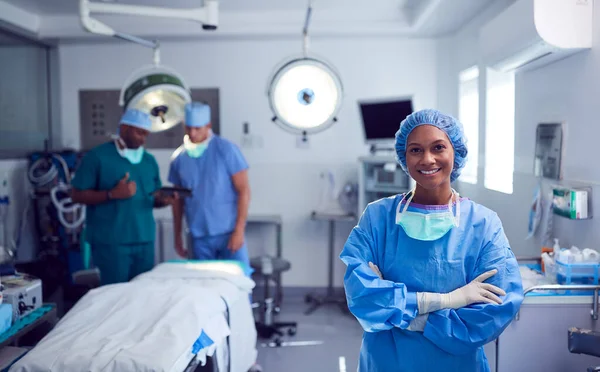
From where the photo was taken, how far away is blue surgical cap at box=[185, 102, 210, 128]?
3072 millimetres

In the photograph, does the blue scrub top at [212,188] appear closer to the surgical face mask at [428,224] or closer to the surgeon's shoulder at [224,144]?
the surgeon's shoulder at [224,144]

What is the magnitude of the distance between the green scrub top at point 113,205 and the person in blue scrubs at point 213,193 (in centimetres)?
26

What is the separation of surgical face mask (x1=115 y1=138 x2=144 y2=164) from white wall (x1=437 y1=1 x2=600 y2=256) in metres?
2.10

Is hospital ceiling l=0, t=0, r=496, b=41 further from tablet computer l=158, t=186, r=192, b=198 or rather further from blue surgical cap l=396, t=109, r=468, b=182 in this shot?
blue surgical cap l=396, t=109, r=468, b=182

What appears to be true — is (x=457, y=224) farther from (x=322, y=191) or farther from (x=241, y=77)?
(x=241, y=77)

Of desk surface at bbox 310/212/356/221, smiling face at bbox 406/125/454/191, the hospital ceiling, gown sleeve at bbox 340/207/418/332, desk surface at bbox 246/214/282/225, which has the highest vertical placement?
the hospital ceiling

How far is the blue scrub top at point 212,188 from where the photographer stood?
318 centimetres

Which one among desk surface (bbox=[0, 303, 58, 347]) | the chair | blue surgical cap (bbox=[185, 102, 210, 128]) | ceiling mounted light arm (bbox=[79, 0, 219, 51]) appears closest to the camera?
desk surface (bbox=[0, 303, 58, 347])

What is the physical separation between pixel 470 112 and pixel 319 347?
2113 mm

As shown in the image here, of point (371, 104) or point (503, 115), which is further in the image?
point (371, 104)

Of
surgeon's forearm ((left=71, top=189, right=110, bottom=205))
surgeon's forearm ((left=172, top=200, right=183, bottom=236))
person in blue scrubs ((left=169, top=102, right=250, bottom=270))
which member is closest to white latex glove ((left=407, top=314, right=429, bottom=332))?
person in blue scrubs ((left=169, top=102, right=250, bottom=270))

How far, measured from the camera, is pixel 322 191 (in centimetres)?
463

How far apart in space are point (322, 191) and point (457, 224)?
10.1 ft

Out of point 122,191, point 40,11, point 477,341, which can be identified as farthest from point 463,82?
point 40,11
